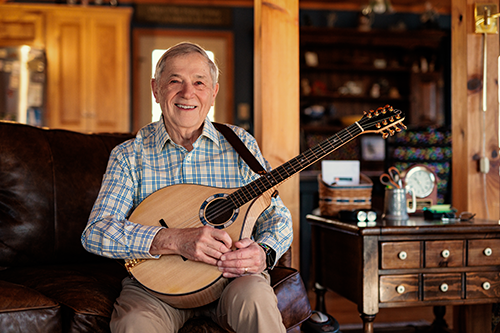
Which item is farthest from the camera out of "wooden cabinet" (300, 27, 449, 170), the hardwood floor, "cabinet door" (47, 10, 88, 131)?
"wooden cabinet" (300, 27, 449, 170)

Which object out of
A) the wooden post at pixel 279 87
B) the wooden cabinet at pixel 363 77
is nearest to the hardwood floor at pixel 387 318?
the wooden post at pixel 279 87

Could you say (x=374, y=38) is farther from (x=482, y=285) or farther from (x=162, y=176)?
(x=162, y=176)

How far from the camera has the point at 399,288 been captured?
1.79 meters

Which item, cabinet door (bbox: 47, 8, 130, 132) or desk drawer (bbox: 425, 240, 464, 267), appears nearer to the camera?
desk drawer (bbox: 425, 240, 464, 267)

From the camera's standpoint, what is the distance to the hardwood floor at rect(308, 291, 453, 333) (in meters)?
2.58

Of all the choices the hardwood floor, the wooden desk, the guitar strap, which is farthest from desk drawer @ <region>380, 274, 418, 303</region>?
the hardwood floor

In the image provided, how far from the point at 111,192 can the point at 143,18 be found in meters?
4.48

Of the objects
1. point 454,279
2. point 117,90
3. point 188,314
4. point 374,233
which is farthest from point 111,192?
point 117,90

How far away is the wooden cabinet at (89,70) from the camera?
16.6ft

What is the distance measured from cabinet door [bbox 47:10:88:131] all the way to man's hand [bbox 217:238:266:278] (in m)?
4.12

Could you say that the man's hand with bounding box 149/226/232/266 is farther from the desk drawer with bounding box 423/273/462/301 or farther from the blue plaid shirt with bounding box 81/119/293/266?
the desk drawer with bounding box 423/273/462/301

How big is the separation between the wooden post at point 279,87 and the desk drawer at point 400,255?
0.48 metres

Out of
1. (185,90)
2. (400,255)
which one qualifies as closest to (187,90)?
(185,90)

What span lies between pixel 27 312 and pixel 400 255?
1.28m
